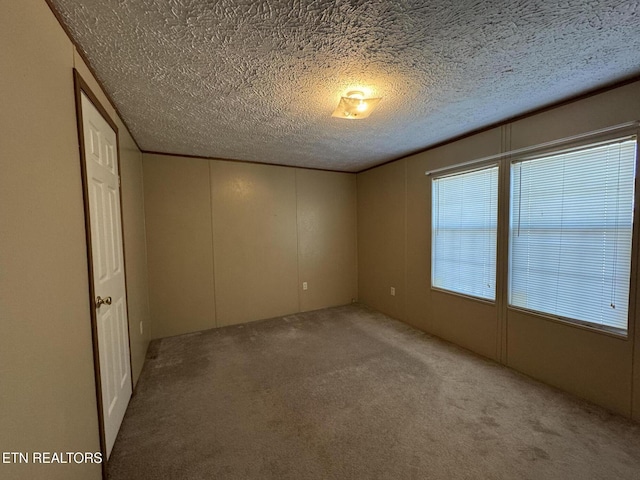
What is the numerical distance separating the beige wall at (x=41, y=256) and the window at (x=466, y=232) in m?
3.15

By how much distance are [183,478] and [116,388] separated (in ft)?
2.58

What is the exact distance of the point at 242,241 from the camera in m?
3.67

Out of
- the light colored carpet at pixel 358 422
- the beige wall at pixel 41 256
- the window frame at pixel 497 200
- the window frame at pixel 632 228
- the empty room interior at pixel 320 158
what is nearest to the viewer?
the beige wall at pixel 41 256

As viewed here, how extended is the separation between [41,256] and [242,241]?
9.02 ft

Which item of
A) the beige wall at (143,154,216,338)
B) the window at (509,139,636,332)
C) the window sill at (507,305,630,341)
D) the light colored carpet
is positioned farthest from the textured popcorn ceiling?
the light colored carpet

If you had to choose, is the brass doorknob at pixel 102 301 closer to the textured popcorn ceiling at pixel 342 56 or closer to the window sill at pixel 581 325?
the textured popcorn ceiling at pixel 342 56

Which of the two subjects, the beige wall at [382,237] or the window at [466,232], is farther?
the beige wall at [382,237]

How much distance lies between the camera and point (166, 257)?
3.23m

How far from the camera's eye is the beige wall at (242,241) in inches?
127

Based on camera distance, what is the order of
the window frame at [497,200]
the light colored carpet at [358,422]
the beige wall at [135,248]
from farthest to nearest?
the window frame at [497,200]
the beige wall at [135,248]
the light colored carpet at [358,422]

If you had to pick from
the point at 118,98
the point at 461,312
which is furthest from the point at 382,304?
the point at 118,98

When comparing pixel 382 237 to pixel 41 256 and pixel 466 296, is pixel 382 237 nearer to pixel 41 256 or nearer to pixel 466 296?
pixel 466 296

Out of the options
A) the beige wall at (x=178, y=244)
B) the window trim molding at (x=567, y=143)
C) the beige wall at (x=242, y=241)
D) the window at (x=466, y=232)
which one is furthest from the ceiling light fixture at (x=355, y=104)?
the beige wall at (x=178, y=244)

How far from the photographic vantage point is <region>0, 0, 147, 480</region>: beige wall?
2.48 feet
